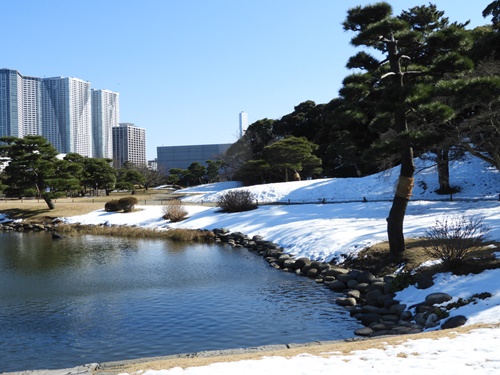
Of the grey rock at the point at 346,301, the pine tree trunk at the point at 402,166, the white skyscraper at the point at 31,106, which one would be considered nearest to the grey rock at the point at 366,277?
the pine tree trunk at the point at 402,166

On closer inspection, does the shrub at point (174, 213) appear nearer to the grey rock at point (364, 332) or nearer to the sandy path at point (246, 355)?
the grey rock at point (364, 332)

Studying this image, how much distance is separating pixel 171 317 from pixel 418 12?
31828mm

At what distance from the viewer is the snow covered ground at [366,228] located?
5.82 m

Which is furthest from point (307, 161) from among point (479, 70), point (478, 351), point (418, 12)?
point (478, 351)

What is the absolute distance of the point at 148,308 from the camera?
11859mm

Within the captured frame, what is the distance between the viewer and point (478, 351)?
5.97 m

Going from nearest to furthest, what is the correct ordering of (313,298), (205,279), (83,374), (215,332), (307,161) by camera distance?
(83,374) → (215,332) → (313,298) → (205,279) → (307,161)

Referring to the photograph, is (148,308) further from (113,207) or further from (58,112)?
(58,112)

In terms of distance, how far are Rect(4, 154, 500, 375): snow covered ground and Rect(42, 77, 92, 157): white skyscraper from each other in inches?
4118

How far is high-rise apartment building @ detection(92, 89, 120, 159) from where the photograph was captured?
14750 centimetres

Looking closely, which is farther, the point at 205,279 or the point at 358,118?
the point at 205,279

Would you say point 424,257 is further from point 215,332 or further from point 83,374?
point 83,374

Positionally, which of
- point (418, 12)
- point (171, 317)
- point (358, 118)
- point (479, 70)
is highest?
point (418, 12)

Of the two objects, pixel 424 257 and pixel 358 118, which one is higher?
pixel 358 118
